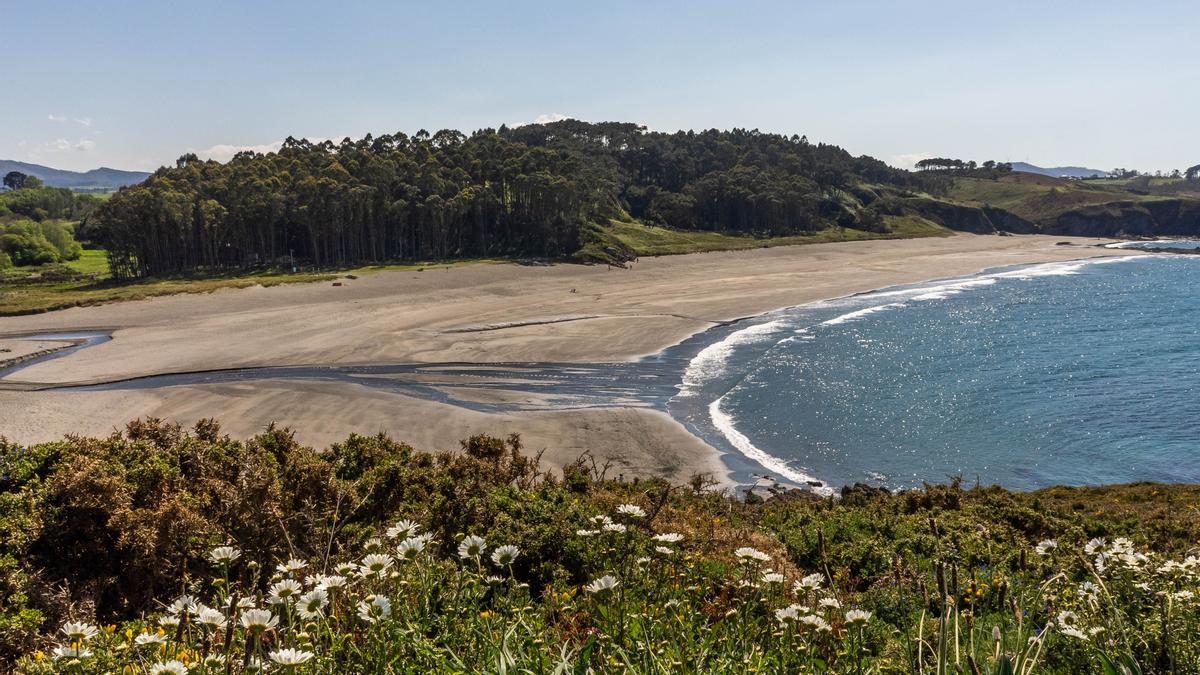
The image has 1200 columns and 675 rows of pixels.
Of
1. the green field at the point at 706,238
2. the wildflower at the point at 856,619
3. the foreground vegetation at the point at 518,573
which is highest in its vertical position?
the green field at the point at 706,238

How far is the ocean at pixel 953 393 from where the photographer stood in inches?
881

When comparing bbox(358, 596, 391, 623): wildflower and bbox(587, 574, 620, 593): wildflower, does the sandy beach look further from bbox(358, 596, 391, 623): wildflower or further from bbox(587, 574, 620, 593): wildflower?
bbox(358, 596, 391, 623): wildflower

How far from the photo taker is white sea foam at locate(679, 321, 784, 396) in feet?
105

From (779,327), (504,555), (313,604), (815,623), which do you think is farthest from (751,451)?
(779,327)

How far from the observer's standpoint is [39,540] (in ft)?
24.5

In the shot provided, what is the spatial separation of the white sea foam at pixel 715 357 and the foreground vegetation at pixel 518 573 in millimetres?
15137

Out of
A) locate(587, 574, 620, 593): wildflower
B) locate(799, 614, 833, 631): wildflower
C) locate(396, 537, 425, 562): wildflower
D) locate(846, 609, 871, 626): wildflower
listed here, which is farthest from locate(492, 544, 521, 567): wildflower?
locate(846, 609, 871, 626): wildflower

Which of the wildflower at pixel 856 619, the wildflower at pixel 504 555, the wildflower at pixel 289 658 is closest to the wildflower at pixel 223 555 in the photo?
the wildflower at pixel 289 658

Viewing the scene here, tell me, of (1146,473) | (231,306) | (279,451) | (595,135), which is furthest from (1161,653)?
(595,135)

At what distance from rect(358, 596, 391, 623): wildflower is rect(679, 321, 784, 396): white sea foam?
27003 mm

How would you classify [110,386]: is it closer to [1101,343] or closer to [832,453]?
[832,453]

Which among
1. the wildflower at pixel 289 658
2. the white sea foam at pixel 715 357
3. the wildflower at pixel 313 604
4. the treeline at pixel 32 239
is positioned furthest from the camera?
the treeline at pixel 32 239

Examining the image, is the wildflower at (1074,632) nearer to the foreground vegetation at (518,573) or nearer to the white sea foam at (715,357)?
the foreground vegetation at (518,573)

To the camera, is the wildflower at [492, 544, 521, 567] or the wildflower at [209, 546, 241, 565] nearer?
the wildflower at [209, 546, 241, 565]
